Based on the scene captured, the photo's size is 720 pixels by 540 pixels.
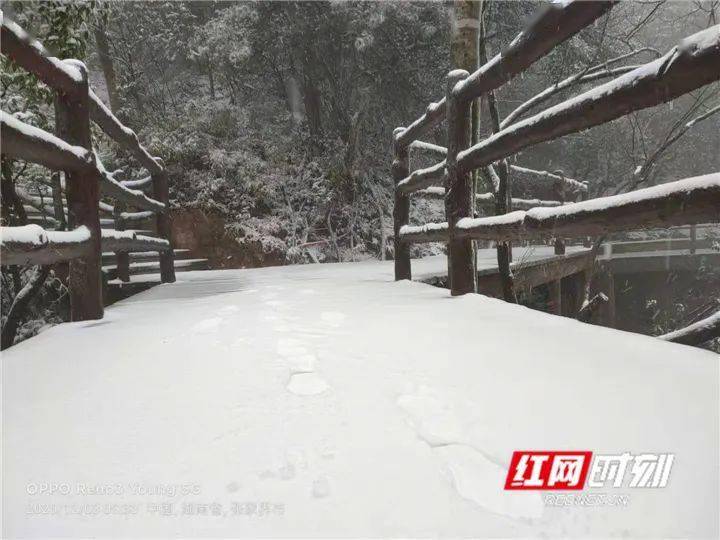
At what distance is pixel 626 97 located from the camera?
1.31 metres

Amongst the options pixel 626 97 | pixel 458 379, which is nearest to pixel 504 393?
pixel 458 379

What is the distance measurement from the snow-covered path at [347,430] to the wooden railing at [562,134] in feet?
1.34

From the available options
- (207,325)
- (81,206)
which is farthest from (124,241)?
(207,325)

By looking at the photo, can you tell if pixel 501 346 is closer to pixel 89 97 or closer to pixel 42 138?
pixel 42 138

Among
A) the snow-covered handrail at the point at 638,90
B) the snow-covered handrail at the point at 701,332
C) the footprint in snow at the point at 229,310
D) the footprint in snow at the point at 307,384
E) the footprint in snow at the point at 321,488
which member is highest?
the snow-covered handrail at the point at 638,90

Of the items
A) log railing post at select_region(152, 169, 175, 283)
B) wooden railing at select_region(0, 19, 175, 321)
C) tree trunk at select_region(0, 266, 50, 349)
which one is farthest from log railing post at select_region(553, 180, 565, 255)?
tree trunk at select_region(0, 266, 50, 349)

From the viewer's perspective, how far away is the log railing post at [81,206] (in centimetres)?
213

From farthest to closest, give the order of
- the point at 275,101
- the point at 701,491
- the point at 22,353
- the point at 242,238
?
the point at 275,101
the point at 242,238
the point at 22,353
the point at 701,491

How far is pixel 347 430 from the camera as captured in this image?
0.88 metres

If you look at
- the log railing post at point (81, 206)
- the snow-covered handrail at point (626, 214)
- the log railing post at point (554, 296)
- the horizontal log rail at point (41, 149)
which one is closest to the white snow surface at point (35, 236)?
the log railing post at point (81, 206)

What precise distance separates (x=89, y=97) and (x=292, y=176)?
7254 millimetres

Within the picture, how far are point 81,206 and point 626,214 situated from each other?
2.52m

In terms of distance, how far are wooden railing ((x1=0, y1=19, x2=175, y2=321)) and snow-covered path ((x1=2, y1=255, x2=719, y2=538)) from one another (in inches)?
16.8

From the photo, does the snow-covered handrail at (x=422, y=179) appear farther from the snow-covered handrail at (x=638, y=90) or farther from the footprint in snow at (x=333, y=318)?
the footprint in snow at (x=333, y=318)
